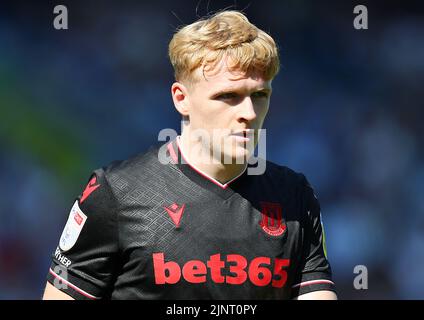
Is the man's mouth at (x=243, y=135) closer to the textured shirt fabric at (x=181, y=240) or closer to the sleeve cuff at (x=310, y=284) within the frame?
the textured shirt fabric at (x=181, y=240)

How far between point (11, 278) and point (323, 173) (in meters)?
3.08

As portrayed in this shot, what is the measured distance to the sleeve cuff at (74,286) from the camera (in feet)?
10.1

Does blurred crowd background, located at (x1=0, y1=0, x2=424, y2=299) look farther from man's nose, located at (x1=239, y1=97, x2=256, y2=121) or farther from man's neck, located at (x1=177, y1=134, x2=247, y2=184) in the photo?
man's nose, located at (x1=239, y1=97, x2=256, y2=121)

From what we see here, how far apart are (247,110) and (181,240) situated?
63cm

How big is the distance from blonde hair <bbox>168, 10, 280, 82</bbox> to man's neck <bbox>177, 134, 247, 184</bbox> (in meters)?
0.31

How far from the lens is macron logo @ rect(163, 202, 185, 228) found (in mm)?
3223

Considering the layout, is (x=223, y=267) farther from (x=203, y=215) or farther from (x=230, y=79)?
(x=230, y=79)

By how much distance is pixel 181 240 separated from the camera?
319cm

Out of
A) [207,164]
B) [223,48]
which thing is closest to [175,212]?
[207,164]

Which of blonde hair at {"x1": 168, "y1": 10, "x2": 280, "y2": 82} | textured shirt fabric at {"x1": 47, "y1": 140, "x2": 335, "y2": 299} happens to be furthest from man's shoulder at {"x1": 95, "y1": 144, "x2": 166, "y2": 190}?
blonde hair at {"x1": 168, "y1": 10, "x2": 280, "y2": 82}

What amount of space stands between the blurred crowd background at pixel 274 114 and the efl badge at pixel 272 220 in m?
3.66

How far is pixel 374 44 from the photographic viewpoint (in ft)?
23.9

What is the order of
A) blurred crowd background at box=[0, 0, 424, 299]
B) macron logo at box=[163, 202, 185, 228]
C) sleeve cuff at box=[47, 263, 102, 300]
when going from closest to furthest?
sleeve cuff at box=[47, 263, 102, 300]
macron logo at box=[163, 202, 185, 228]
blurred crowd background at box=[0, 0, 424, 299]

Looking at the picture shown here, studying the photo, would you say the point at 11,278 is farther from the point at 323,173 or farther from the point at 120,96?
the point at 323,173
